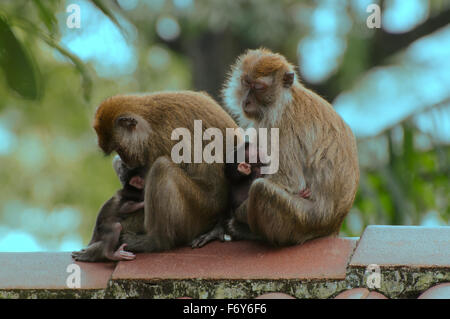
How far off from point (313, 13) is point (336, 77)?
180 cm

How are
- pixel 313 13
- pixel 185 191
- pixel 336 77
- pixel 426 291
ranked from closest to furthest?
pixel 426 291
pixel 185 191
pixel 313 13
pixel 336 77

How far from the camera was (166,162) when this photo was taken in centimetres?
451

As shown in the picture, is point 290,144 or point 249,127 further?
point 249,127

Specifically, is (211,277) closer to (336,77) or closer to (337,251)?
(337,251)

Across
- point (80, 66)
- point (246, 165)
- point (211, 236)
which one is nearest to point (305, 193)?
point (246, 165)

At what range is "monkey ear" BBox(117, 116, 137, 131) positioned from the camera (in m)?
4.61

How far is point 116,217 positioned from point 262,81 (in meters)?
→ 1.39

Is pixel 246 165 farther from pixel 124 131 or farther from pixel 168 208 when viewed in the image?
pixel 124 131

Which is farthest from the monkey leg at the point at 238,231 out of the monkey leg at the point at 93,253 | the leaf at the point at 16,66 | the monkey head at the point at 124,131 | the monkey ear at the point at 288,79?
the leaf at the point at 16,66

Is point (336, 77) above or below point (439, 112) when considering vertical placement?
above

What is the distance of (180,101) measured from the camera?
479 cm

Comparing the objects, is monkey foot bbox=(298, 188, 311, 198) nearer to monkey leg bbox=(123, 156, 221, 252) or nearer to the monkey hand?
monkey leg bbox=(123, 156, 221, 252)

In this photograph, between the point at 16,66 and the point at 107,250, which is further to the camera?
the point at 107,250

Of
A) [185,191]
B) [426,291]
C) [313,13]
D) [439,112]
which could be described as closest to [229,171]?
[185,191]
